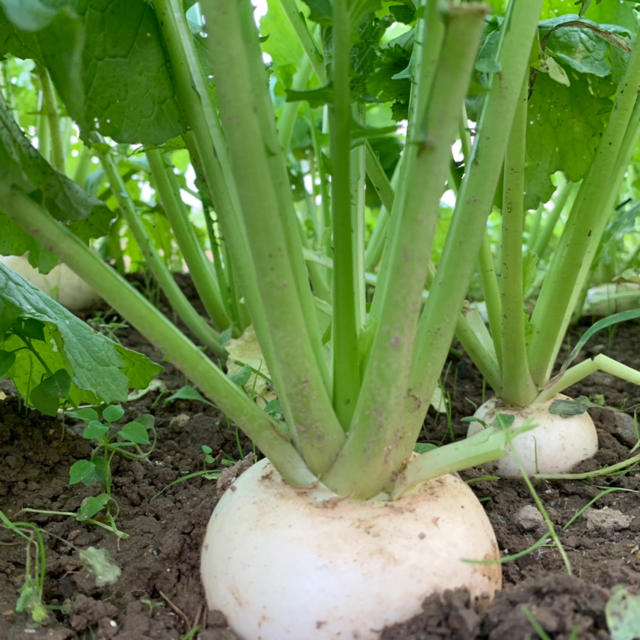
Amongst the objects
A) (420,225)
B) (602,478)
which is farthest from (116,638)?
(602,478)

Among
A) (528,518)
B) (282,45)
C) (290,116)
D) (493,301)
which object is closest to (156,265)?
(290,116)

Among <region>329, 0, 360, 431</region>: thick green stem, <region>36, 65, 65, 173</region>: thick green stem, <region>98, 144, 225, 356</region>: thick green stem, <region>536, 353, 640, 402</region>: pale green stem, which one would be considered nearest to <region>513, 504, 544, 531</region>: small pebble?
<region>536, 353, 640, 402</region>: pale green stem

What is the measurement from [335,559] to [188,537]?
326mm

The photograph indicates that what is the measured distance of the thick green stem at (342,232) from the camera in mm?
879

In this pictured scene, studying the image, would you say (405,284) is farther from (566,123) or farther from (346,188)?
(566,123)

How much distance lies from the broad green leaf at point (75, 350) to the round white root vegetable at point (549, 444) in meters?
0.64

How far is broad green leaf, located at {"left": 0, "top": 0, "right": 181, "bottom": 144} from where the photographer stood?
106 centimetres

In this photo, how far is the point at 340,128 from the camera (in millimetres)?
901

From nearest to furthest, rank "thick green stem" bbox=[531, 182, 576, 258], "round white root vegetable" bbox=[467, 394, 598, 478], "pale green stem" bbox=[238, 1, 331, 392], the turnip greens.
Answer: the turnip greens < "pale green stem" bbox=[238, 1, 331, 392] < "round white root vegetable" bbox=[467, 394, 598, 478] < "thick green stem" bbox=[531, 182, 576, 258]

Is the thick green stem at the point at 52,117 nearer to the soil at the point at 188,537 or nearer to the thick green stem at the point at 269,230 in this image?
the soil at the point at 188,537

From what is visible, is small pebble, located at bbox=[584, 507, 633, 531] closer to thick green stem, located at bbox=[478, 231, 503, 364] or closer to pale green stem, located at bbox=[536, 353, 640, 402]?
pale green stem, located at bbox=[536, 353, 640, 402]

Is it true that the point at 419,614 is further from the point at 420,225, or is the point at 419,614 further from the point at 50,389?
the point at 50,389

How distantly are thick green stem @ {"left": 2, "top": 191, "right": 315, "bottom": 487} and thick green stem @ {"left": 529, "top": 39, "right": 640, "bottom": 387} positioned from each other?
2.16 feet

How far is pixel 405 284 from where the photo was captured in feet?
2.87
